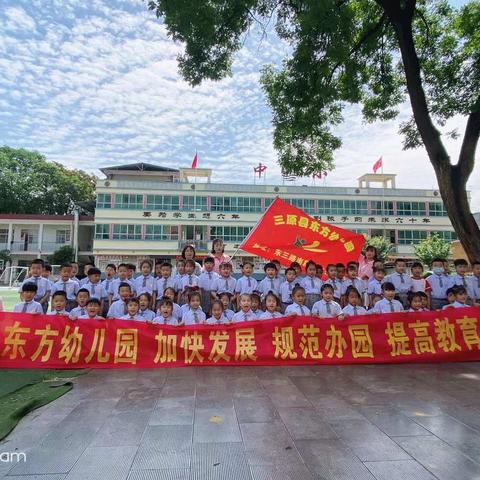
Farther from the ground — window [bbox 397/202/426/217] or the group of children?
window [bbox 397/202/426/217]

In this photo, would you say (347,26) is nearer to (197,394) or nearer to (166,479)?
(197,394)

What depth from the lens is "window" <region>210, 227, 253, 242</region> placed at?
3759 cm

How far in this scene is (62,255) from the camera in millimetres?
36156

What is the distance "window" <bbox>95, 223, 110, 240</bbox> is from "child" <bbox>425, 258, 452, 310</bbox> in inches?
1287

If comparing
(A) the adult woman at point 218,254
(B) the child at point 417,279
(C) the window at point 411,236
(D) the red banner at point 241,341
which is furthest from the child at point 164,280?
(C) the window at point 411,236

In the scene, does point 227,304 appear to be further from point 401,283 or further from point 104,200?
point 104,200

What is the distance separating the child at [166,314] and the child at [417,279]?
4.23m

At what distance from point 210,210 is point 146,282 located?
31.0 m

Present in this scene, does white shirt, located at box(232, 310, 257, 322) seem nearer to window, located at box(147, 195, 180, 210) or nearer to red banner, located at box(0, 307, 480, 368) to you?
red banner, located at box(0, 307, 480, 368)

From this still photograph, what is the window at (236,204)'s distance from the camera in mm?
37844

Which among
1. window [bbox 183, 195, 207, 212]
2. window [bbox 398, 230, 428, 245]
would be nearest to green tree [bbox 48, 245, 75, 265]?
window [bbox 183, 195, 207, 212]

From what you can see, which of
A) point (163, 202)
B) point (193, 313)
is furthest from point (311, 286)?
point (163, 202)

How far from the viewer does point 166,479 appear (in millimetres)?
2578

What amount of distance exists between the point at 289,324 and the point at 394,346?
1548 mm
